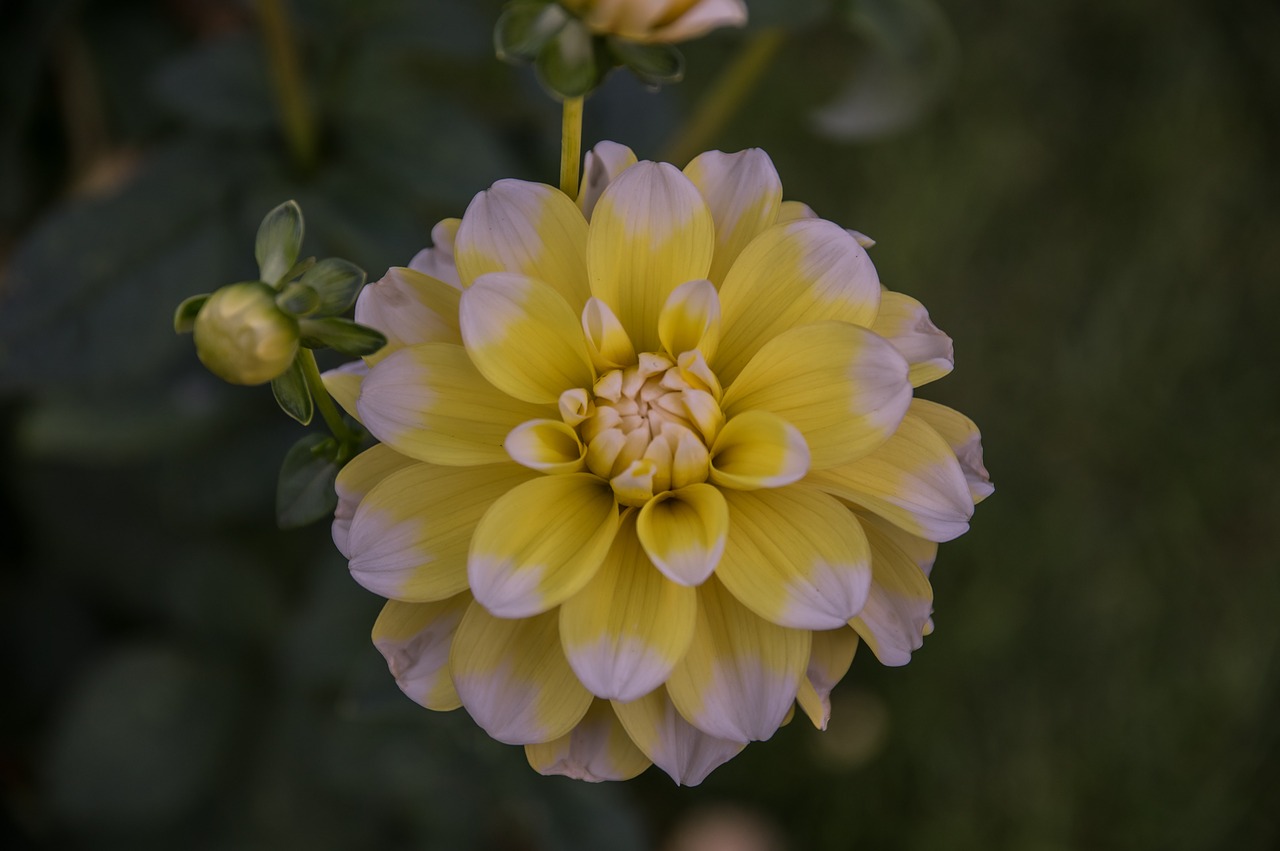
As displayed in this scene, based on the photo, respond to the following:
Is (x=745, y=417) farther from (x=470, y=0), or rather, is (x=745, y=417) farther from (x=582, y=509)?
(x=470, y=0)

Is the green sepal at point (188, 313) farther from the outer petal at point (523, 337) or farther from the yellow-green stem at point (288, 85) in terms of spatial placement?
the yellow-green stem at point (288, 85)

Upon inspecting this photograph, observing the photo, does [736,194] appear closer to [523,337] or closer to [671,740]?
[523,337]

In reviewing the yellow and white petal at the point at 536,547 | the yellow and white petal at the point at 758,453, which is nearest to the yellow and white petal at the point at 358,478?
the yellow and white petal at the point at 536,547

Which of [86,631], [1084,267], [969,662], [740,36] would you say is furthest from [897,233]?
[86,631]

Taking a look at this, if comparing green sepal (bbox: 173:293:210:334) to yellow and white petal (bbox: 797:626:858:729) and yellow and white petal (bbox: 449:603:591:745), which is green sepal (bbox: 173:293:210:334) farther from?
yellow and white petal (bbox: 797:626:858:729)

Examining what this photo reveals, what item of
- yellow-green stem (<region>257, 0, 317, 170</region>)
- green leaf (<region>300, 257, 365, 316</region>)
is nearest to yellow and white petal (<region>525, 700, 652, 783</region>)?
green leaf (<region>300, 257, 365, 316</region>)

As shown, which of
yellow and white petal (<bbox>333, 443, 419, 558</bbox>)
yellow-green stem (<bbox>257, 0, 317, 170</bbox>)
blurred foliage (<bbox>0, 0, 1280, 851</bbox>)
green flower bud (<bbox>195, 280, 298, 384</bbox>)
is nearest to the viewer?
green flower bud (<bbox>195, 280, 298, 384</bbox>)

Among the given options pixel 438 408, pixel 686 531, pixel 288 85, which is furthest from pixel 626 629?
pixel 288 85
